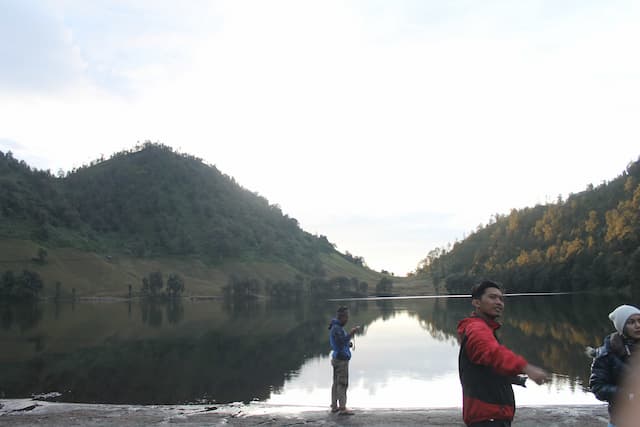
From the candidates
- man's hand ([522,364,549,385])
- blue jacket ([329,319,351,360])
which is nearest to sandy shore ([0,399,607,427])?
blue jacket ([329,319,351,360])

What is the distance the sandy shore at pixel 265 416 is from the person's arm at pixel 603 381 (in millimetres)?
7052

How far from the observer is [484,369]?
18.5 ft

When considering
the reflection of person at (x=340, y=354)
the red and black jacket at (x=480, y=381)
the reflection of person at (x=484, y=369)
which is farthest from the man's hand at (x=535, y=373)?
the reflection of person at (x=340, y=354)

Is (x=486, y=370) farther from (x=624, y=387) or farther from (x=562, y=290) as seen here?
(x=562, y=290)

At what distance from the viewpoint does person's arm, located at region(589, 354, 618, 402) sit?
641 cm

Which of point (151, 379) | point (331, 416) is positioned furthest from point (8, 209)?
point (331, 416)

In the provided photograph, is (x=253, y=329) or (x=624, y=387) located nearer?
(x=624, y=387)

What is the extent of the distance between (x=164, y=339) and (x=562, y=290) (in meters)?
108

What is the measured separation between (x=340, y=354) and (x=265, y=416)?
2.44 metres

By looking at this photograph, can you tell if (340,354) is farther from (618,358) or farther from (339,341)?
(618,358)

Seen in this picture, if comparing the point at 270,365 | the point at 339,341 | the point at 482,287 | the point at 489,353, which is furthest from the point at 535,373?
the point at 270,365

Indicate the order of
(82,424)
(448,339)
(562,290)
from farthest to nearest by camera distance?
(562,290), (448,339), (82,424)

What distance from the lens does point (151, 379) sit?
1008 inches

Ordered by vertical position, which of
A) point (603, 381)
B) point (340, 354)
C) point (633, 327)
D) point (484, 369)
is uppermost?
point (633, 327)
